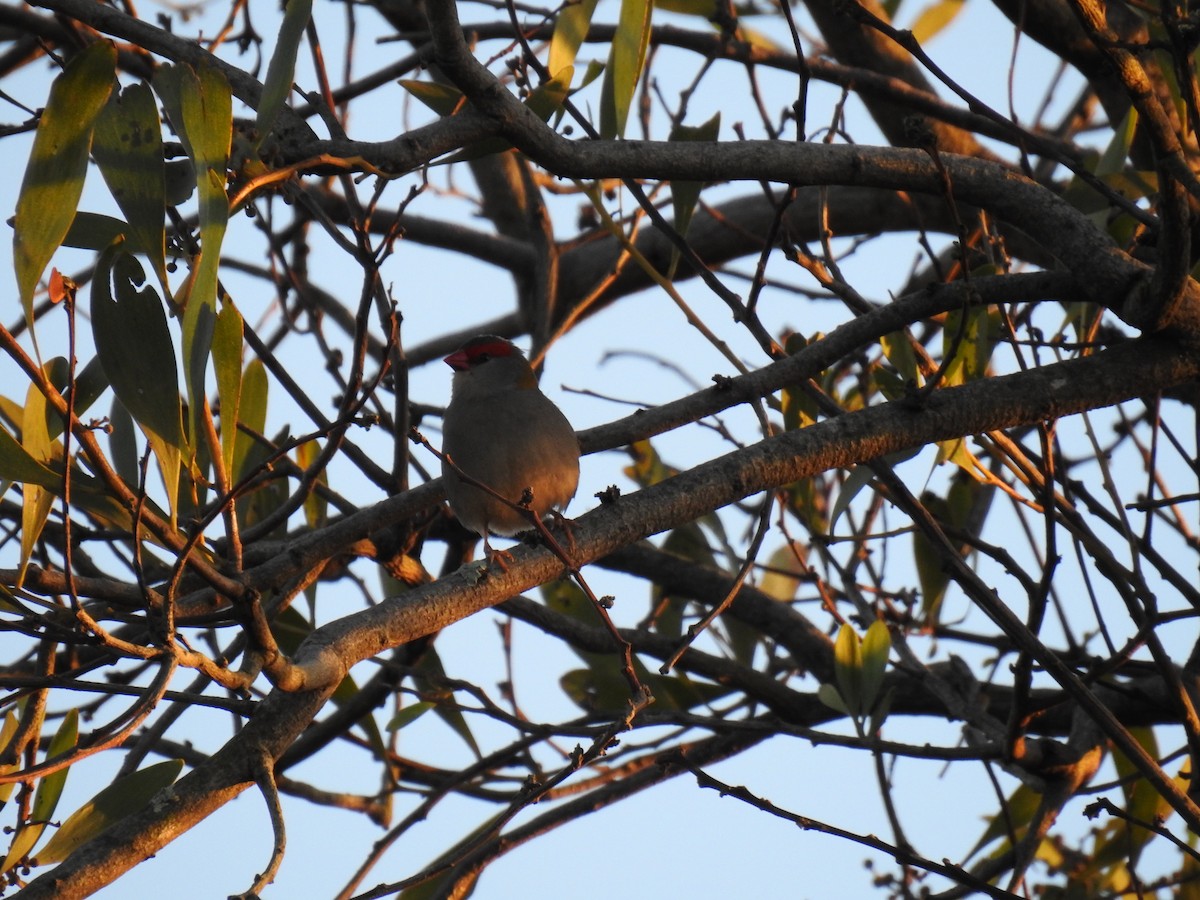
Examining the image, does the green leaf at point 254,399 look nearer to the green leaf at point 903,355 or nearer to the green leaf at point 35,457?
the green leaf at point 35,457

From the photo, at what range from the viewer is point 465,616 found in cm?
268

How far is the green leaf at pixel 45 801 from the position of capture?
3.00m

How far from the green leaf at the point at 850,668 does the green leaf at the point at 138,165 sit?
2.31 m

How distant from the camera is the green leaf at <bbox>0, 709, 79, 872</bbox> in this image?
300cm

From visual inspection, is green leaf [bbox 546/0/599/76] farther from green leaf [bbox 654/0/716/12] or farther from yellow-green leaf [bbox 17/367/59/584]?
yellow-green leaf [bbox 17/367/59/584]

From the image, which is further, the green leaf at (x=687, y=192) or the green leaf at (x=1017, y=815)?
the green leaf at (x=1017, y=815)

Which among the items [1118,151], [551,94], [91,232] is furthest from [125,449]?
[1118,151]

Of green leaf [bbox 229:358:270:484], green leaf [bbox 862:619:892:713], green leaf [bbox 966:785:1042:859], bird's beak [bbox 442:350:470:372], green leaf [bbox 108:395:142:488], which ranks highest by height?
bird's beak [bbox 442:350:470:372]

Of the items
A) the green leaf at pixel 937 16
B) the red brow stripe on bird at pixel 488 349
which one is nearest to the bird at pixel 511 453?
the red brow stripe on bird at pixel 488 349

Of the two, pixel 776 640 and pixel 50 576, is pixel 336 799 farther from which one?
pixel 50 576

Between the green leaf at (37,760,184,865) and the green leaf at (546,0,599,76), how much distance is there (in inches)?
85.3

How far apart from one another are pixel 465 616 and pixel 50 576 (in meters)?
0.95

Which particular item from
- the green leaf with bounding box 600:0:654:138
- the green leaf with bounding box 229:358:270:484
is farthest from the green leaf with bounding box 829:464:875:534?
the green leaf with bounding box 229:358:270:484

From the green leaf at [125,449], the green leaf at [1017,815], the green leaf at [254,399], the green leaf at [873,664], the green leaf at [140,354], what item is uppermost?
the green leaf at [254,399]
